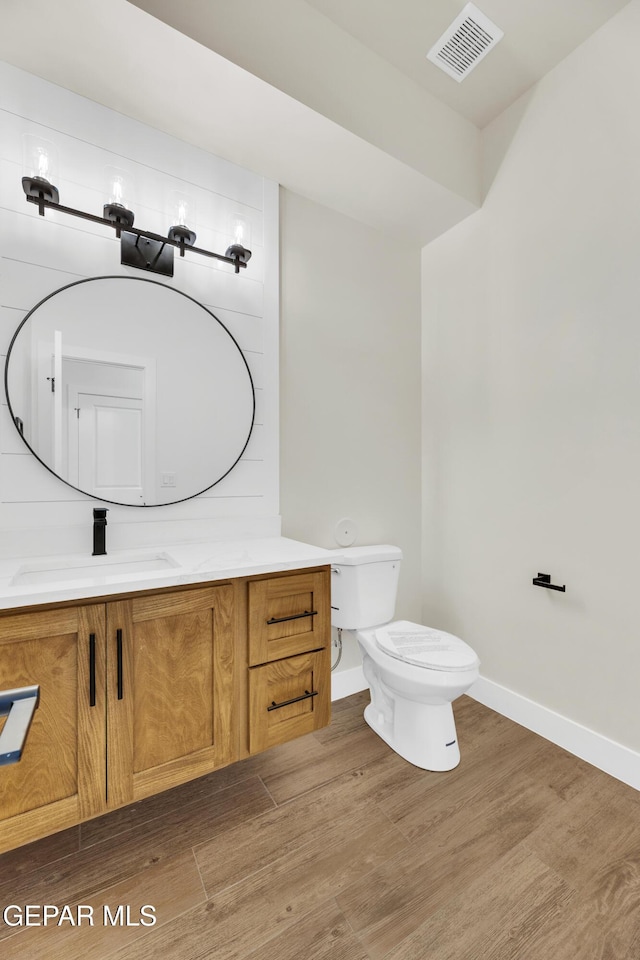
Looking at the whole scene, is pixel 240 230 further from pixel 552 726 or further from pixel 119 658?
pixel 552 726

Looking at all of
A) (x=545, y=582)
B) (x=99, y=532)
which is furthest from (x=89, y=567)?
(x=545, y=582)

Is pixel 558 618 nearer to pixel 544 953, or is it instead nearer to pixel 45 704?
pixel 544 953

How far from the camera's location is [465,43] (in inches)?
68.3

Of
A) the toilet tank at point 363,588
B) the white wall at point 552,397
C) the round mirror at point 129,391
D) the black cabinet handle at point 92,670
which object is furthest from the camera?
the toilet tank at point 363,588

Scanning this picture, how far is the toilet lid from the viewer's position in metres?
1.59

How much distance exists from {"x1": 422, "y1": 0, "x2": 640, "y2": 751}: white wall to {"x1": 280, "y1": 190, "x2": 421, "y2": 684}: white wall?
0.17 metres

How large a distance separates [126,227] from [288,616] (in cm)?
151

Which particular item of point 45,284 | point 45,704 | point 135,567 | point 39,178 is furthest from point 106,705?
point 39,178

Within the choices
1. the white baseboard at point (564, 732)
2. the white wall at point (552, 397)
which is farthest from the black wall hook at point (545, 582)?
the white baseboard at point (564, 732)

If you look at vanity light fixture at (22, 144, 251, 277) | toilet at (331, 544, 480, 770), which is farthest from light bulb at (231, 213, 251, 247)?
toilet at (331, 544, 480, 770)

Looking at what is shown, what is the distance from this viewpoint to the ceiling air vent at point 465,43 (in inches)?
64.7

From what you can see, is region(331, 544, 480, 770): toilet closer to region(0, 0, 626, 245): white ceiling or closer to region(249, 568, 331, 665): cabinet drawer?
region(249, 568, 331, 665): cabinet drawer

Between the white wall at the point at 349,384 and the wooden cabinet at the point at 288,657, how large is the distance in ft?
1.97

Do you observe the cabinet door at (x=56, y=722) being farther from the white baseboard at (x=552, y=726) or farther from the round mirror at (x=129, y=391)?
the white baseboard at (x=552, y=726)
